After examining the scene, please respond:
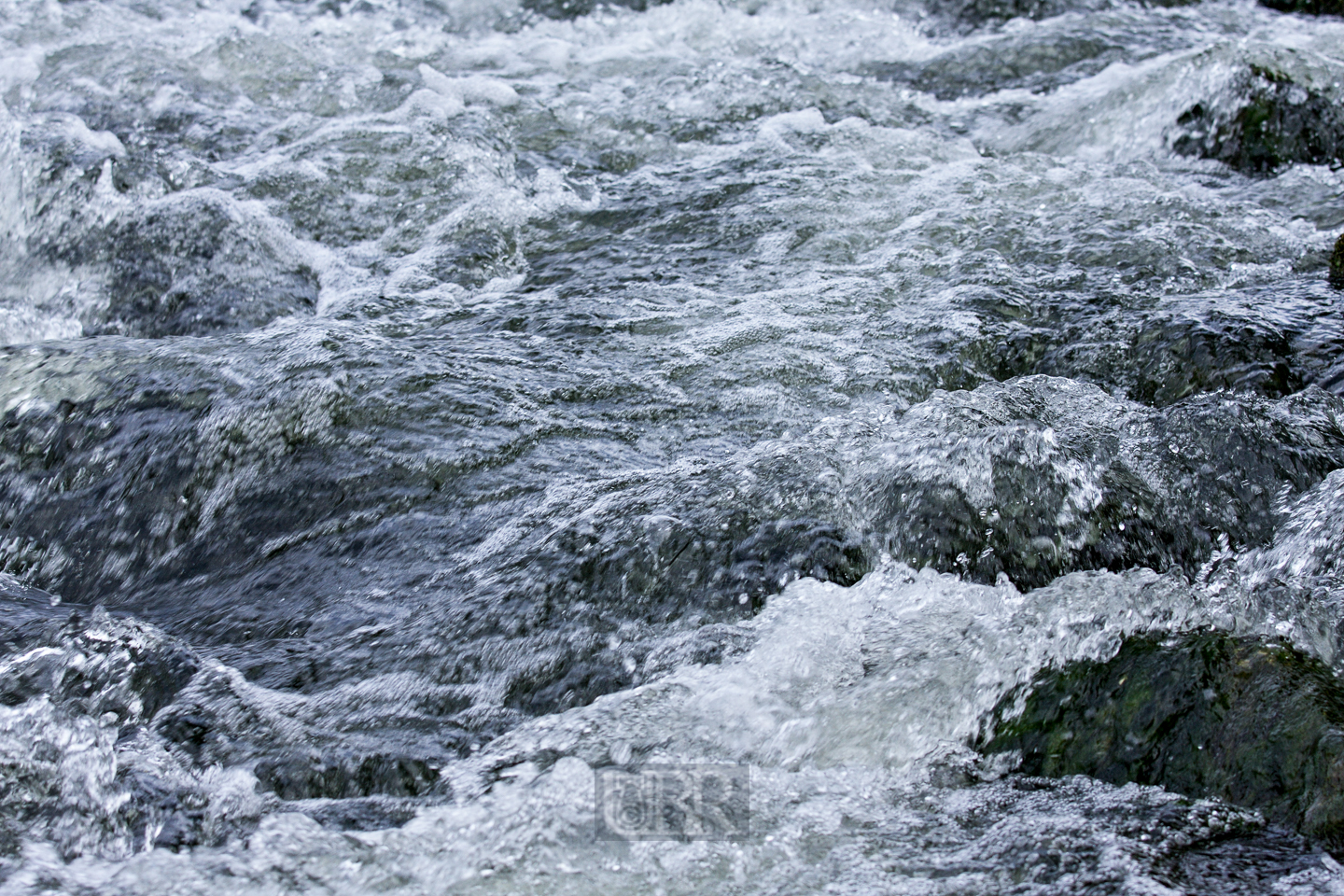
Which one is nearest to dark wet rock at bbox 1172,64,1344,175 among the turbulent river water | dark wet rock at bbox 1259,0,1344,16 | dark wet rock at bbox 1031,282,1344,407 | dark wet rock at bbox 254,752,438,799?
the turbulent river water

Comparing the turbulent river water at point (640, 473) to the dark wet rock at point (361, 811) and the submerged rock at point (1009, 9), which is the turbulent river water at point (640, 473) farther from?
the submerged rock at point (1009, 9)

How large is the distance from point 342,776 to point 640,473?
3.41 ft

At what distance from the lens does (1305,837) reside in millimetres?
1562

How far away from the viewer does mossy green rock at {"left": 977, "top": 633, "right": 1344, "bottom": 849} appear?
1619 mm

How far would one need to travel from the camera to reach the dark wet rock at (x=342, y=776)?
1.82 metres

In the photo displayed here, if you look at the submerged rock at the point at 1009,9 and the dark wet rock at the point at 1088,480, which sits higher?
the submerged rock at the point at 1009,9

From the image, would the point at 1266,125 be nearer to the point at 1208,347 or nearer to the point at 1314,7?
the point at 1208,347

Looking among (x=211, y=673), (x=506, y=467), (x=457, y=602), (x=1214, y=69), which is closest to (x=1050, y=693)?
(x=457, y=602)

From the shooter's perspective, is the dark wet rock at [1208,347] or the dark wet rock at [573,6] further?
the dark wet rock at [573,6]

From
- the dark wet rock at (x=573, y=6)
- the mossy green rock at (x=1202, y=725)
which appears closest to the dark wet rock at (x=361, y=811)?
the mossy green rock at (x=1202, y=725)

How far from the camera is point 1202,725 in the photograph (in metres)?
1.74

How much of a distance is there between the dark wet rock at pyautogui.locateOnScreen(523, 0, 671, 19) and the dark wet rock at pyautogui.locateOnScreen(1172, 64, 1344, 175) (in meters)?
3.87

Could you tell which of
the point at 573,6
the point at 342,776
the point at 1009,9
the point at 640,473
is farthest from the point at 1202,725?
the point at 573,6

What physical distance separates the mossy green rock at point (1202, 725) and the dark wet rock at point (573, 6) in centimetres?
628
